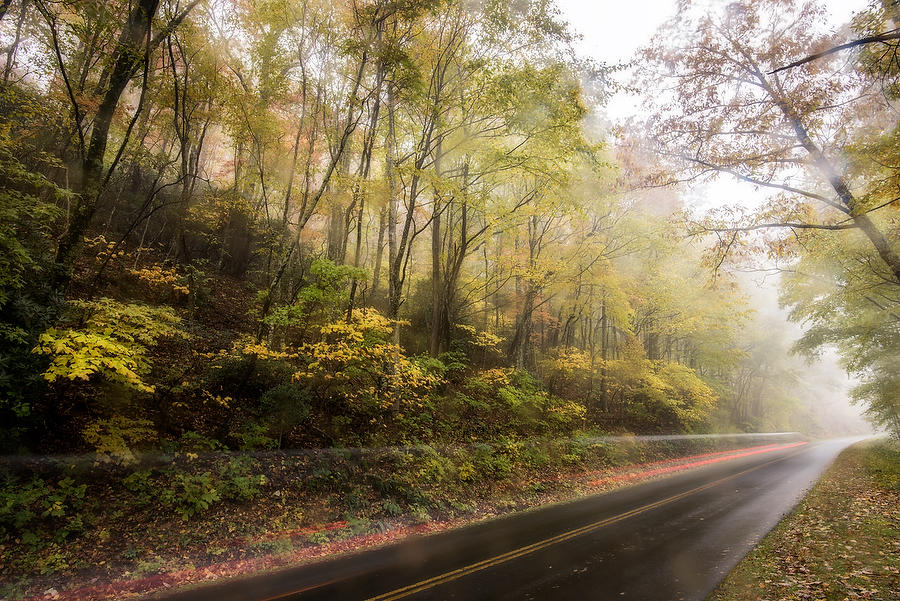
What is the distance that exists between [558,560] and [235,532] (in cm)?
553

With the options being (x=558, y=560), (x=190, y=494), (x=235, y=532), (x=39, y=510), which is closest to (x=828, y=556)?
(x=558, y=560)

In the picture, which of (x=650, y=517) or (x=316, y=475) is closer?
(x=316, y=475)

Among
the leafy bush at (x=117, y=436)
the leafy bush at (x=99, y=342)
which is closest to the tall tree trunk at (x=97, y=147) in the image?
the leafy bush at (x=99, y=342)

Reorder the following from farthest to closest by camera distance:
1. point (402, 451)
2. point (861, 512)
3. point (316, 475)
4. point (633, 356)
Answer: point (633, 356), point (402, 451), point (861, 512), point (316, 475)

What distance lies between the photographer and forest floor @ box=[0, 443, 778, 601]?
5.20m

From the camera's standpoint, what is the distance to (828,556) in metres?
6.49

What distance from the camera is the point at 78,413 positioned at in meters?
6.83

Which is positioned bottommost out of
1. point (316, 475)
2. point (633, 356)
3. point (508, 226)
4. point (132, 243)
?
point (316, 475)

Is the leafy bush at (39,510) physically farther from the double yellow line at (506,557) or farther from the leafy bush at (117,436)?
the double yellow line at (506,557)

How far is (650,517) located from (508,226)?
9015 mm

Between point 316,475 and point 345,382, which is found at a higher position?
point 345,382

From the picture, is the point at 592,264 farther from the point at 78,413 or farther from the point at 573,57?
the point at 78,413

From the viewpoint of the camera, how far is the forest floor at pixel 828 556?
531cm

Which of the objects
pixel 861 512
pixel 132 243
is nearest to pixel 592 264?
pixel 861 512
